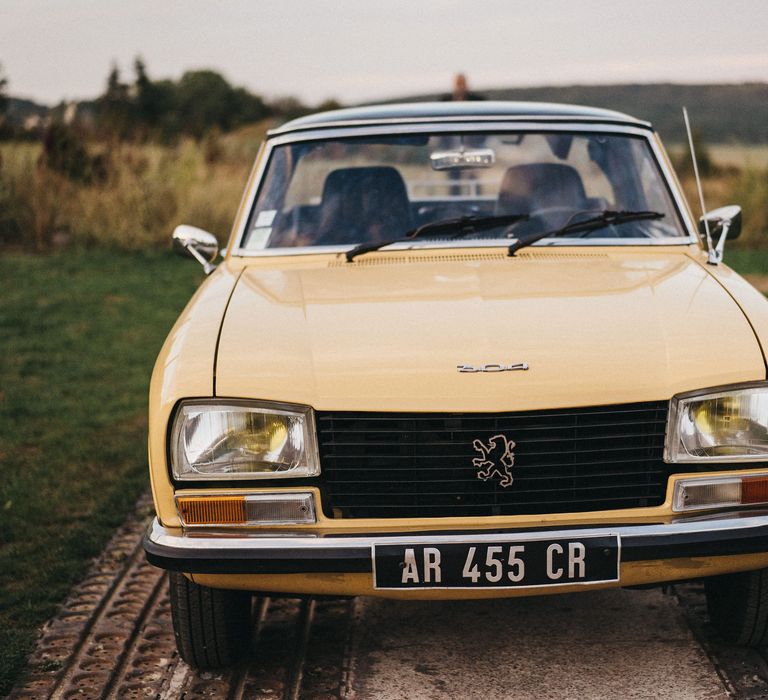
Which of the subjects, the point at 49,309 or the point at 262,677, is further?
the point at 49,309

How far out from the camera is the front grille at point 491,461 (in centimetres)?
271

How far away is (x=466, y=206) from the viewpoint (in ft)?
14.5

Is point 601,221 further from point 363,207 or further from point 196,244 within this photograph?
point 196,244

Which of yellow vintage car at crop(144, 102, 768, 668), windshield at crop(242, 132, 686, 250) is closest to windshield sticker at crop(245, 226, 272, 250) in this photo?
windshield at crop(242, 132, 686, 250)

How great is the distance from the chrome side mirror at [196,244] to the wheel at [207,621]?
4.97 ft

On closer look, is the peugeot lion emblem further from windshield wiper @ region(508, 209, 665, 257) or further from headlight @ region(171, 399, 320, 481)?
windshield wiper @ region(508, 209, 665, 257)

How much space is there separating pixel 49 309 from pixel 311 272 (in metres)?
7.51

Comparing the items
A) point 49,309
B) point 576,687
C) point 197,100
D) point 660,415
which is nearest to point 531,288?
point 660,415

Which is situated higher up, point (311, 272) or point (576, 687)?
point (311, 272)

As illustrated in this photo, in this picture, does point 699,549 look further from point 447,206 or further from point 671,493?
point 447,206

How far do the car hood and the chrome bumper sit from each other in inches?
13.2

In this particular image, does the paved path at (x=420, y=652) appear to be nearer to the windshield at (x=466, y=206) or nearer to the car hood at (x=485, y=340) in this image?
the car hood at (x=485, y=340)

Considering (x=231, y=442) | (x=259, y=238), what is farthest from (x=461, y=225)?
(x=231, y=442)

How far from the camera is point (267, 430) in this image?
9.05 ft
